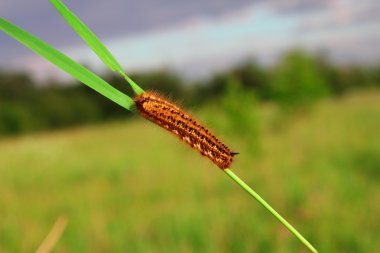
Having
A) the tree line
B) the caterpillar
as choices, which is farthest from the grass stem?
the tree line

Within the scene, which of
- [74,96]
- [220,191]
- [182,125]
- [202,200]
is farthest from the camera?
[74,96]

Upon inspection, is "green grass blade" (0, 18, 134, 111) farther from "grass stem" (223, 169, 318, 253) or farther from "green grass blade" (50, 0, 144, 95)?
"grass stem" (223, 169, 318, 253)

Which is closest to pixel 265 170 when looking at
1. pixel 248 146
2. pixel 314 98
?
pixel 248 146

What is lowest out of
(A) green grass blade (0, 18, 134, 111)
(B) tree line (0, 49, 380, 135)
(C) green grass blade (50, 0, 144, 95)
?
(A) green grass blade (0, 18, 134, 111)

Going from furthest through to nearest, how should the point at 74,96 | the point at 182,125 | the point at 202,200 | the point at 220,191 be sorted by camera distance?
the point at 74,96 → the point at 220,191 → the point at 202,200 → the point at 182,125

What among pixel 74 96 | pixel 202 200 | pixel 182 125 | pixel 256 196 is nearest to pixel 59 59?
pixel 182 125

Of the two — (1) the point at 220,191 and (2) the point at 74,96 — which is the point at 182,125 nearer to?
(1) the point at 220,191

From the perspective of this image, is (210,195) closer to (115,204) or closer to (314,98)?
(115,204)
